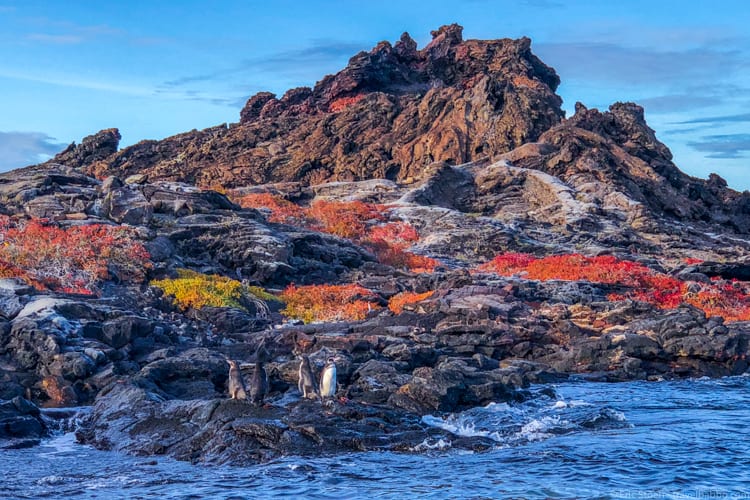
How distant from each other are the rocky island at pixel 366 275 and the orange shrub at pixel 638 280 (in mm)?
184

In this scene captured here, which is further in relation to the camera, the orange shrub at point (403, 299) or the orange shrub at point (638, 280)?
the orange shrub at point (638, 280)

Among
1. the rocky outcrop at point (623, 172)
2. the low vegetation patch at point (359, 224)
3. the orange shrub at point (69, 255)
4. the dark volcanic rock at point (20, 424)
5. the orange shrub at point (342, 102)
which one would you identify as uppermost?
the orange shrub at point (342, 102)

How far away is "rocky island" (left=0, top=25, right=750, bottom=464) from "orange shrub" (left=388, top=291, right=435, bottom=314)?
169 millimetres

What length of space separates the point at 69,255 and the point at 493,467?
69.9 feet

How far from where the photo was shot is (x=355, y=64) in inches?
3105

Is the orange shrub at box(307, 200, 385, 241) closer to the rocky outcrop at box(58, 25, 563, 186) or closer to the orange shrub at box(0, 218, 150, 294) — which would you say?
Answer: the rocky outcrop at box(58, 25, 563, 186)

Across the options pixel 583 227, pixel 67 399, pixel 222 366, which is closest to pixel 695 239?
pixel 583 227

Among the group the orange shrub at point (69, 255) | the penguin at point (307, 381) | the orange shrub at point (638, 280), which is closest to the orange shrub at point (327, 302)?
the orange shrub at point (69, 255)

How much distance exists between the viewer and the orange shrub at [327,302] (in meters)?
30.5

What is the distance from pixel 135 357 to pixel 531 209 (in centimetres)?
3445

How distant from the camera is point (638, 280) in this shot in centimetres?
3403

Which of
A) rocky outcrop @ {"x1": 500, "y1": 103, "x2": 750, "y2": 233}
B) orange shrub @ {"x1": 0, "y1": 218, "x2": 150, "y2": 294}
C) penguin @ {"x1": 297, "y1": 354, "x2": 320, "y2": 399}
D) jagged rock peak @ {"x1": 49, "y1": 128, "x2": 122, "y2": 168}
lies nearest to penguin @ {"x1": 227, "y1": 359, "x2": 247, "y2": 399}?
penguin @ {"x1": 297, "y1": 354, "x2": 320, "y2": 399}

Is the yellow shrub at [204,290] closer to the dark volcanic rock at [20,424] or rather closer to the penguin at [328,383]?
the dark volcanic rock at [20,424]

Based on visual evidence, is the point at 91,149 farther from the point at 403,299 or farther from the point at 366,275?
the point at 403,299
